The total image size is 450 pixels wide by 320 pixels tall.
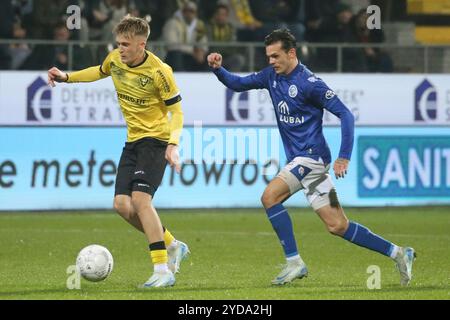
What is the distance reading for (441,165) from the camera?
61.9 feet

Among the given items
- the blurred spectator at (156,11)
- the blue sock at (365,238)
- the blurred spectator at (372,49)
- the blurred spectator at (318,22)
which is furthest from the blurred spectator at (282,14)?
the blue sock at (365,238)

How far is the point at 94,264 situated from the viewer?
9.70m

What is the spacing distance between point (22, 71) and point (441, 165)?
6282 millimetres

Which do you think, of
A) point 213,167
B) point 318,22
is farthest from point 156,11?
point 213,167

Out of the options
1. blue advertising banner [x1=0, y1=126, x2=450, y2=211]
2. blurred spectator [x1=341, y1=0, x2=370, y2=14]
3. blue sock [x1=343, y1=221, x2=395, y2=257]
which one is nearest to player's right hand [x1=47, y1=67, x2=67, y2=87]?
blue sock [x1=343, y1=221, x2=395, y2=257]

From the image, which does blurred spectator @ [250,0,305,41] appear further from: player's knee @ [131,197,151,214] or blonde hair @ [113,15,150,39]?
player's knee @ [131,197,151,214]

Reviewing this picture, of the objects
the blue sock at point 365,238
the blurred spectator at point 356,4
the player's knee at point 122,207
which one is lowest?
the blue sock at point 365,238

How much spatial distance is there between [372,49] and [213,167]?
3.38 m

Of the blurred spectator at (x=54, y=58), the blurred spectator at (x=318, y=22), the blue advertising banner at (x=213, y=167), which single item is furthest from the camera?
the blurred spectator at (x=318, y=22)

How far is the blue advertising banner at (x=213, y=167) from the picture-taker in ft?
57.9

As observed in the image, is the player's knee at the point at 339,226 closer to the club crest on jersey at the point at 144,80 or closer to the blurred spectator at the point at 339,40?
the club crest on jersey at the point at 144,80

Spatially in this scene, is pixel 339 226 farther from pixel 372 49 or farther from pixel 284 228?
pixel 372 49
